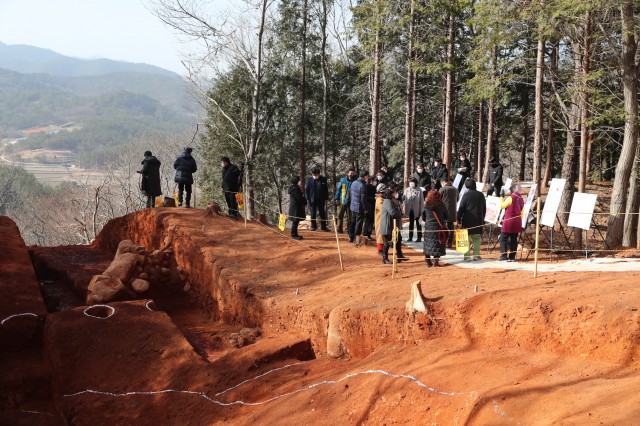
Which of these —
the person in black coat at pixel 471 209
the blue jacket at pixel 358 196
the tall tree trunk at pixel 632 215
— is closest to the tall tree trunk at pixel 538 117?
the tall tree trunk at pixel 632 215

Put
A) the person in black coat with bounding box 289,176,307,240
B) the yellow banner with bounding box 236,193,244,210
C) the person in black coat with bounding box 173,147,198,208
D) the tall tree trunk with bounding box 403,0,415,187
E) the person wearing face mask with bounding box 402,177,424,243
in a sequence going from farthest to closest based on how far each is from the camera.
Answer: the tall tree trunk with bounding box 403,0,415,187 → the person in black coat with bounding box 173,147,198,208 → the yellow banner with bounding box 236,193,244,210 → the person in black coat with bounding box 289,176,307,240 → the person wearing face mask with bounding box 402,177,424,243

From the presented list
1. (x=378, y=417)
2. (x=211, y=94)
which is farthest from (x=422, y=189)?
(x=211, y=94)

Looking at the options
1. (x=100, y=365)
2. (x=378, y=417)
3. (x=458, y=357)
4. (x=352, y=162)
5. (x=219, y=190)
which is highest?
(x=352, y=162)

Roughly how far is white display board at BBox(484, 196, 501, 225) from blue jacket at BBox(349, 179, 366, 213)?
3183 millimetres

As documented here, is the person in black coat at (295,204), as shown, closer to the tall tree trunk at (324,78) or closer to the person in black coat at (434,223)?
the person in black coat at (434,223)

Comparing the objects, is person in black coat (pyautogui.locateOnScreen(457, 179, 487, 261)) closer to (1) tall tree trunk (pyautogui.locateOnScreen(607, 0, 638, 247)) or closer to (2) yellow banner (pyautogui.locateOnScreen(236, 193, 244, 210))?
(1) tall tree trunk (pyautogui.locateOnScreen(607, 0, 638, 247))

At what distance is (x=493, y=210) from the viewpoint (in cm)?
1323

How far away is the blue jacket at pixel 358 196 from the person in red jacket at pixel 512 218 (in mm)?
3389

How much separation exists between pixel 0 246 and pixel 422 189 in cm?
1108

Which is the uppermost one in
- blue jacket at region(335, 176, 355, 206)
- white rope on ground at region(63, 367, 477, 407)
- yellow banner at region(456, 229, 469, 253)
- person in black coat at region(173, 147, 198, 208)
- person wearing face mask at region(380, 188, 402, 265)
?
person in black coat at region(173, 147, 198, 208)

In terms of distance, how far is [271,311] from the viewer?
32.6 ft

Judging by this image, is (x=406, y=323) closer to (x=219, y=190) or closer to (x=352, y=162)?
(x=219, y=190)

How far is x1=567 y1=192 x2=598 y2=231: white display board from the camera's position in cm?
1061

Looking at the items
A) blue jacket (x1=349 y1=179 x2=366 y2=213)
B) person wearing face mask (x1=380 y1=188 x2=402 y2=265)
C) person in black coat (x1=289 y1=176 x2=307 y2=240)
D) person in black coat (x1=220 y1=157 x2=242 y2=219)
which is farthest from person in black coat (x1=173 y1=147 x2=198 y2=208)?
person wearing face mask (x1=380 y1=188 x2=402 y2=265)
